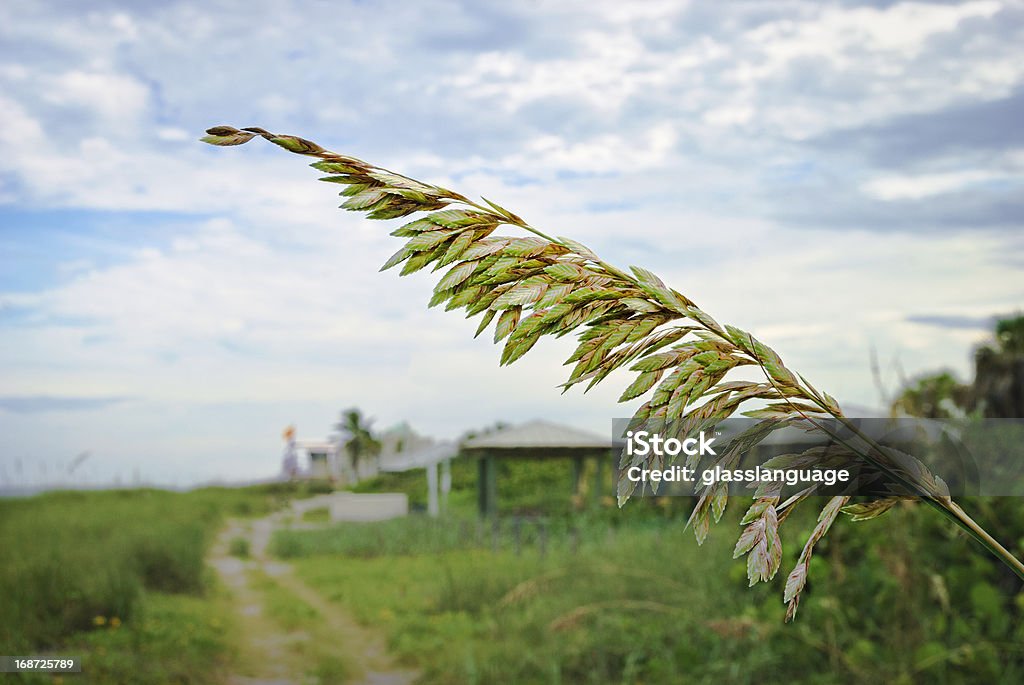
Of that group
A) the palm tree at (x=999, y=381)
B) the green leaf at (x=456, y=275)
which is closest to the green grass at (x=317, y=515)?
the palm tree at (x=999, y=381)

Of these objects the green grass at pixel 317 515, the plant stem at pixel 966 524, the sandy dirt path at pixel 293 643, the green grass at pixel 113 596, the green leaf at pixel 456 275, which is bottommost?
the green grass at pixel 317 515

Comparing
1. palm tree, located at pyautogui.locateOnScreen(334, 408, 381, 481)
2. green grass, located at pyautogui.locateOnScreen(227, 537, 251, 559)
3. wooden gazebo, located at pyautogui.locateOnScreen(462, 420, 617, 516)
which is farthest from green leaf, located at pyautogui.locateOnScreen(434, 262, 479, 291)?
palm tree, located at pyautogui.locateOnScreen(334, 408, 381, 481)

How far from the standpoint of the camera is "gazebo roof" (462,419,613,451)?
16.7 meters

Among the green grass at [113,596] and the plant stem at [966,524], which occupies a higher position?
the plant stem at [966,524]

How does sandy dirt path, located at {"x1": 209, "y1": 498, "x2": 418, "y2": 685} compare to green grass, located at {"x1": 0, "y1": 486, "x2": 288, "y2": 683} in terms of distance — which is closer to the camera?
green grass, located at {"x1": 0, "y1": 486, "x2": 288, "y2": 683}

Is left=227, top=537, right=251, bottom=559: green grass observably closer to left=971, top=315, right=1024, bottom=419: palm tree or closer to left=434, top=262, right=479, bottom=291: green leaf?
left=971, top=315, right=1024, bottom=419: palm tree

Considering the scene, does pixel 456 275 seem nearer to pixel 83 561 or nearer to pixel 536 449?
pixel 83 561

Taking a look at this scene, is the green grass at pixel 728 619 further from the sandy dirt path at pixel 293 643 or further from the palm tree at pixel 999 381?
Answer: the palm tree at pixel 999 381

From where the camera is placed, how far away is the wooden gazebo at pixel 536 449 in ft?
55.3

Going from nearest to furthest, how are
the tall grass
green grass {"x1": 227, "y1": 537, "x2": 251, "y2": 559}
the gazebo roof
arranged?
1. the tall grass
2. green grass {"x1": 227, "y1": 537, "x2": 251, "y2": 559}
3. the gazebo roof

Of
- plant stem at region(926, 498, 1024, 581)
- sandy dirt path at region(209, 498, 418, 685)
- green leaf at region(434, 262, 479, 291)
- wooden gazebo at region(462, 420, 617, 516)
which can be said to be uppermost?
green leaf at region(434, 262, 479, 291)

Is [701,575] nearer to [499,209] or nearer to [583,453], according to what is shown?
[499,209]

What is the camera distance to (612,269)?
0.82 metres

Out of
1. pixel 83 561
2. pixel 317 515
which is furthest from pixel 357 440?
pixel 83 561
